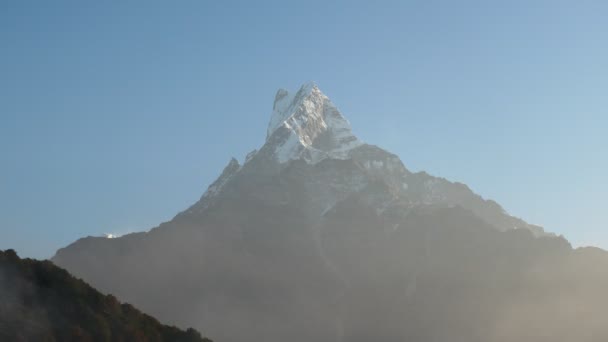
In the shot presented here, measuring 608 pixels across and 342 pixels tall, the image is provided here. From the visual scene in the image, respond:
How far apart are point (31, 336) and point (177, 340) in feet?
68.9

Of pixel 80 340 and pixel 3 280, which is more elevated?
pixel 3 280

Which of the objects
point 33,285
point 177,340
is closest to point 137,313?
point 177,340

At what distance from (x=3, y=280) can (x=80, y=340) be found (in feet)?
41.4

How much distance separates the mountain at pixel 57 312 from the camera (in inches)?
3260

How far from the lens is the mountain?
8281cm

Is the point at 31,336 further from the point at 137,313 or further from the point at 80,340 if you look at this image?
the point at 137,313

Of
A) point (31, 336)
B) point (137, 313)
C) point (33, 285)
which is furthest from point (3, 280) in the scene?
point (137, 313)

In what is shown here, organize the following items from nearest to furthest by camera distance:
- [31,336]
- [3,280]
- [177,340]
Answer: [31,336] → [3,280] → [177,340]

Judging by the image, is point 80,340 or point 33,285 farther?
point 33,285

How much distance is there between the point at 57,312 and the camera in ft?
290

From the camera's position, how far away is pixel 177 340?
318 feet

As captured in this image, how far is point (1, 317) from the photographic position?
269 ft

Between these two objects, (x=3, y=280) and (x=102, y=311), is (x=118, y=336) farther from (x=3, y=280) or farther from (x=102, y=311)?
(x=3, y=280)

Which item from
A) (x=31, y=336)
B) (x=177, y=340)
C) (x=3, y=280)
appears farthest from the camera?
(x=177, y=340)
